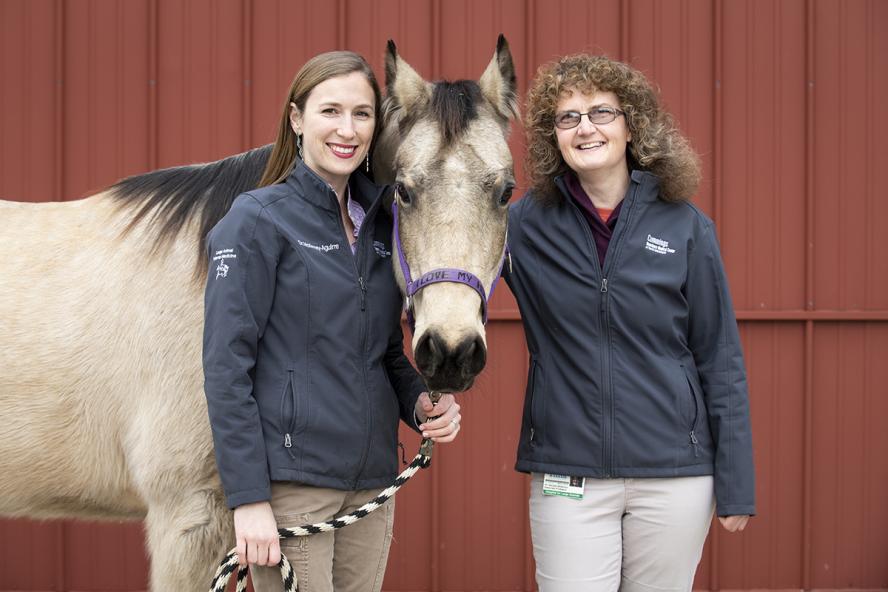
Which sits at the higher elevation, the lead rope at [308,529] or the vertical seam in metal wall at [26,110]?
the vertical seam in metal wall at [26,110]

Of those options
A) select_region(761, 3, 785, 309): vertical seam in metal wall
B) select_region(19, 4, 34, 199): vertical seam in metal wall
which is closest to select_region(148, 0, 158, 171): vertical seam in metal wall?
select_region(19, 4, 34, 199): vertical seam in metal wall

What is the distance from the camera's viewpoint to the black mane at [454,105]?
2.02 metres

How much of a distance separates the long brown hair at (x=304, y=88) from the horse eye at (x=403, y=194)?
0.72 ft

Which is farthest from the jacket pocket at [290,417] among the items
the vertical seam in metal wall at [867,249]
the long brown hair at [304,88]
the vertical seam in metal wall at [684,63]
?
the vertical seam in metal wall at [867,249]

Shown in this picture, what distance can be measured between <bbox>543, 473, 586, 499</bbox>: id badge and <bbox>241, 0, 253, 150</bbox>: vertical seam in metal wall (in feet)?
8.42

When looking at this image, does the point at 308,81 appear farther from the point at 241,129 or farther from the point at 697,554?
the point at 241,129

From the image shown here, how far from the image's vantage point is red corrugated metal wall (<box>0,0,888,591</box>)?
3.83m

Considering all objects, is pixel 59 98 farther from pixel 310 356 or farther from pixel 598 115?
pixel 598 115

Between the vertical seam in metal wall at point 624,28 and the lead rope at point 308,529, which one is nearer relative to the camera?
the lead rope at point 308,529

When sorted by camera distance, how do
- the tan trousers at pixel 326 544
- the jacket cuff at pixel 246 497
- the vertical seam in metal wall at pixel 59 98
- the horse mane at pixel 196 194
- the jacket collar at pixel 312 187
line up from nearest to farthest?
the jacket cuff at pixel 246 497
the tan trousers at pixel 326 544
the jacket collar at pixel 312 187
the horse mane at pixel 196 194
the vertical seam in metal wall at pixel 59 98

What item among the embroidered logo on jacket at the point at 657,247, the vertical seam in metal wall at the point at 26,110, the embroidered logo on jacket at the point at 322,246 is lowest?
the embroidered logo on jacket at the point at 322,246

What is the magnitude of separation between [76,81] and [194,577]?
283cm

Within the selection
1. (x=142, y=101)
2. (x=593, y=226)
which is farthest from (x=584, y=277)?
(x=142, y=101)

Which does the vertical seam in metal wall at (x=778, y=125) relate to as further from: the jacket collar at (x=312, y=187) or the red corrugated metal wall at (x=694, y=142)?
the jacket collar at (x=312, y=187)
